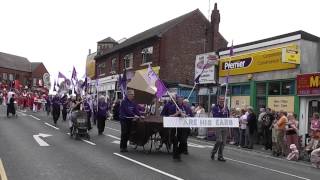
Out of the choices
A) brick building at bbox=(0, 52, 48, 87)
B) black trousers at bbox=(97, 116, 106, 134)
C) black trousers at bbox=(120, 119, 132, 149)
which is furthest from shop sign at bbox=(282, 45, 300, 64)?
brick building at bbox=(0, 52, 48, 87)

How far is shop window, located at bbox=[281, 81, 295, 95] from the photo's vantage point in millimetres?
25422

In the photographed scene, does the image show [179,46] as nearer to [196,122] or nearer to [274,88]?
[274,88]

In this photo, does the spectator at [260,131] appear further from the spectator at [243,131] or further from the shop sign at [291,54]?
the shop sign at [291,54]

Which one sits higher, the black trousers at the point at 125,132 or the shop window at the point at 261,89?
the shop window at the point at 261,89

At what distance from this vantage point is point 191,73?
43094 mm

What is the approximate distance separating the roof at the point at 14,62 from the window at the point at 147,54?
246ft

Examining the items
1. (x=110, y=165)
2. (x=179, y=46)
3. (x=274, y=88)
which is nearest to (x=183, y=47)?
(x=179, y=46)

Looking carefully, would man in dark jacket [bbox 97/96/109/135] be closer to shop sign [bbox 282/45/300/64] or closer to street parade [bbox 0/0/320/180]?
street parade [bbox 0/0/320/180]

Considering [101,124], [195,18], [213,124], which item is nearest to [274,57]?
[101,124]

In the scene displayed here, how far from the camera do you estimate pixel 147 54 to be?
4425 cm

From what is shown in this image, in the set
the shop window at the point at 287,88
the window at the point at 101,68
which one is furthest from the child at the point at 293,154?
the window at the point at 101,68

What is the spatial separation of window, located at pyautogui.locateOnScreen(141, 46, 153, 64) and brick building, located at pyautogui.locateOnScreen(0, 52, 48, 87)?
72923 millimetres

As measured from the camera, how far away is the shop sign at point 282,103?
Result: 25.1 meters

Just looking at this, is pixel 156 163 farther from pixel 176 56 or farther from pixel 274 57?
pixel 176 56
